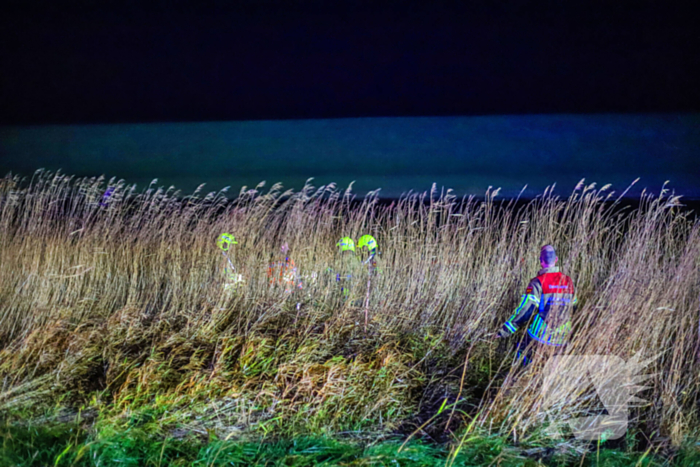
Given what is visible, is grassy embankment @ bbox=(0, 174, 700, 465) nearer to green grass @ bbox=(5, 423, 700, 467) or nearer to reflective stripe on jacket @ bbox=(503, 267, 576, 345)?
green grass @ bbox=(5, 423, 700, 467)

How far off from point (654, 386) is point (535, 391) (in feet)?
2.88

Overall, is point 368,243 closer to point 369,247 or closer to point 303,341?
point 369,247

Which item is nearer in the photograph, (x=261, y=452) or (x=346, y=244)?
(x=261, y=452)

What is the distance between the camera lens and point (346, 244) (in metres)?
4.95

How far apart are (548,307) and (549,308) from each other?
34 mm

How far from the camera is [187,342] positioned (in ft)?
11.2

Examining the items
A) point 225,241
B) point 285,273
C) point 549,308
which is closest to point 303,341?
point 285,273

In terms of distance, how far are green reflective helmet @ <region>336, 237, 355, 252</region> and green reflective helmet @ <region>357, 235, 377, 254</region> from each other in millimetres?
95

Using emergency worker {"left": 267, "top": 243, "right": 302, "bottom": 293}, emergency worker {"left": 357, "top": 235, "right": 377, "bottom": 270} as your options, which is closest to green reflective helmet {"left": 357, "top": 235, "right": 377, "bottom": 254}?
emergency worker {"left": 357, "top": 235, "right": 377, "bottom": 270}

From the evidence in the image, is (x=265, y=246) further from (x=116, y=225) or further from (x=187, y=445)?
(x=187, y=445)

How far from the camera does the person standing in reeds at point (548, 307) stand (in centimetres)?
299

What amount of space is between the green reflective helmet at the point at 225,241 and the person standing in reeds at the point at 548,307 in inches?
126

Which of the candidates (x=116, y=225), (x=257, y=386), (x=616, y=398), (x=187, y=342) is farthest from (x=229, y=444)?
(x=116, y=225)

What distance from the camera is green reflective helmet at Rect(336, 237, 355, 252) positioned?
16.1 feet
